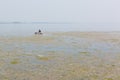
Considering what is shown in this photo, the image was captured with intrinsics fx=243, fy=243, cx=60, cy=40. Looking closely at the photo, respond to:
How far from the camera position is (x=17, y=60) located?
18.6 metres

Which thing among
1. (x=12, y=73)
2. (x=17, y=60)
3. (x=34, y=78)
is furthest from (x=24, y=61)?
(x=34, y=78)

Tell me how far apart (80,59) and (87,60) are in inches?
26.5

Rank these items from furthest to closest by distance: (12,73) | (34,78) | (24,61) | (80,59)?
(80,59) < (24,61) < (12,73) < (34,78)

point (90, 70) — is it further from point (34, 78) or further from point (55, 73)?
point (34, 78)

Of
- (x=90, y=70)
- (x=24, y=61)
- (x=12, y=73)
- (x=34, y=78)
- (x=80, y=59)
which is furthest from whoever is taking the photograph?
(x=80, y=59)

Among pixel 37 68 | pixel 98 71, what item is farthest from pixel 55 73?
pixel 98 71

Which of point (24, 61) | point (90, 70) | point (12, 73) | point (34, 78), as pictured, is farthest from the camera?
point (24, 61)

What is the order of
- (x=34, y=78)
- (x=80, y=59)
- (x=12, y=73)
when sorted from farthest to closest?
(x=80, y=59) → (x=12, y=73) → (x=34, y=78)

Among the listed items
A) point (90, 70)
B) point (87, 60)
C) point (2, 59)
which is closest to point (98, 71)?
point (90, 70)

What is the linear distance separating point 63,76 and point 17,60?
19.2 ft

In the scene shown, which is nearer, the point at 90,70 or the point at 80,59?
the point at 90,70

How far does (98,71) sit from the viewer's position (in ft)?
50.0

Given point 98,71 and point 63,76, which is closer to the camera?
point 63,76

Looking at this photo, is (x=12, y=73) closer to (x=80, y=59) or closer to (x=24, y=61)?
(x=24, y=61)
